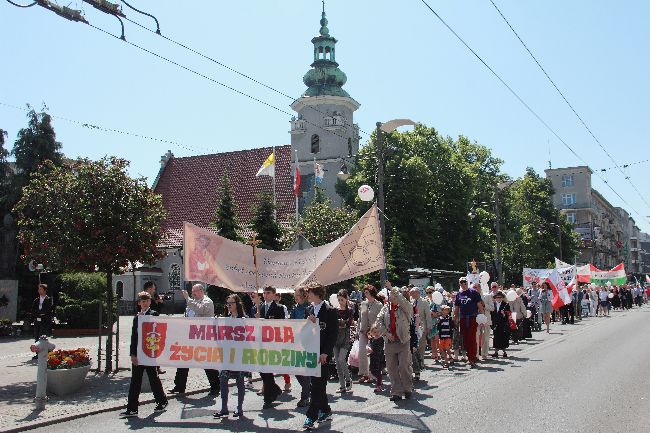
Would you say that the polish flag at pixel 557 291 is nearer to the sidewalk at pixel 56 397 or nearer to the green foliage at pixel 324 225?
the green foliage at pixel 324 225

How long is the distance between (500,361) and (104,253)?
9.23 m

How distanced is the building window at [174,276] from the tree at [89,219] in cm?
3825

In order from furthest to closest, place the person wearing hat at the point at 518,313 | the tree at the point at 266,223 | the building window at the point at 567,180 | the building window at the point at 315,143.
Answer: the building window at the point at 567,180 < the building window at the point at 315,143 < the tree at the point at 266,223 < the person wearing hat at the point at 518,313

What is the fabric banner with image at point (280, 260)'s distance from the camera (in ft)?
35.8

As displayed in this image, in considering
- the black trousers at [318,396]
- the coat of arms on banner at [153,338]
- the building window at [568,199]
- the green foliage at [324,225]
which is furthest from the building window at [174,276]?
the building window at [568,199]

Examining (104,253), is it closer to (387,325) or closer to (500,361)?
(387,325)

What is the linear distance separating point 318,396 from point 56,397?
16.5 ft

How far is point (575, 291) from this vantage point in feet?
107

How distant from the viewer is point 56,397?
10906mm

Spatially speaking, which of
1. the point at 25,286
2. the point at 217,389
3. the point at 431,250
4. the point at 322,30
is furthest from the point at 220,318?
the point at 322,30

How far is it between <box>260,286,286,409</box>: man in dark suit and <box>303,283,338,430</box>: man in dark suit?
1322 mm

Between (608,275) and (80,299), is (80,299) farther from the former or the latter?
(608,275)

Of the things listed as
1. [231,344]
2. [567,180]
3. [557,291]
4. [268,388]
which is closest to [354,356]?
[268,388]

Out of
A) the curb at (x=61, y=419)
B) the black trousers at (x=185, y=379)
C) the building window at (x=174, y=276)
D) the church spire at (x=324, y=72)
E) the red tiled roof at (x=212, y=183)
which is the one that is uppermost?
the church spire at (x=324, y=72)
